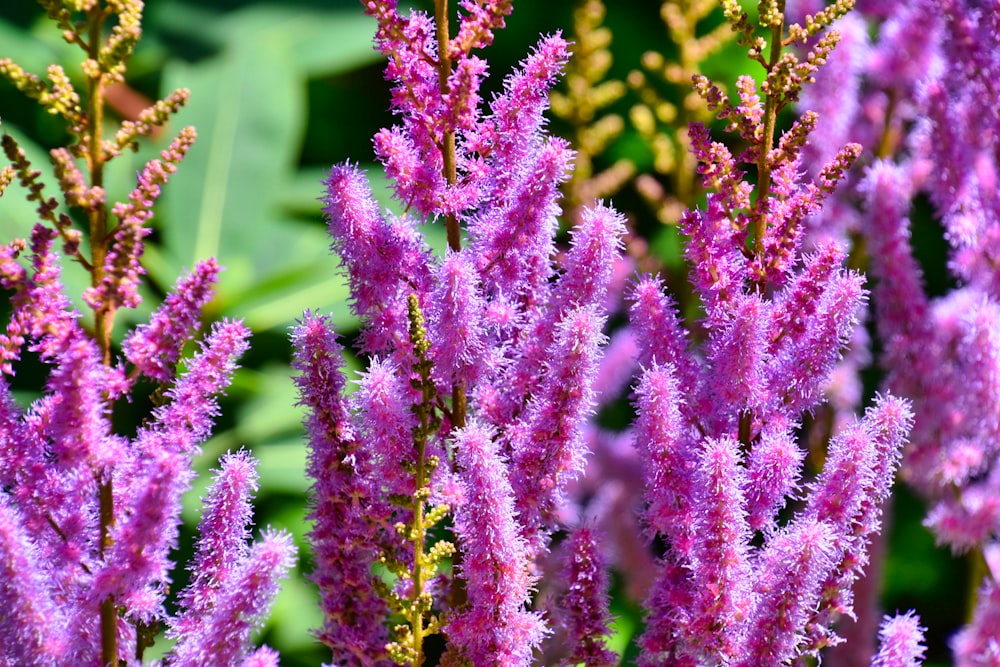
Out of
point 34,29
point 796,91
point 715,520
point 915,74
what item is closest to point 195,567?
point 715,520

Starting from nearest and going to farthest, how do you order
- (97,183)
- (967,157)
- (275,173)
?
1. (97,183)
2. (967,157)
3. (275,173)

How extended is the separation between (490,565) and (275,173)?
105cm

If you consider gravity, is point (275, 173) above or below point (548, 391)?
above

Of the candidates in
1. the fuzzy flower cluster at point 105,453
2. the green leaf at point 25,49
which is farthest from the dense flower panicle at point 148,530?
the green leaf at point 25,49

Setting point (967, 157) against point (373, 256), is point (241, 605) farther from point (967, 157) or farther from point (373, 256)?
point (967, 157)

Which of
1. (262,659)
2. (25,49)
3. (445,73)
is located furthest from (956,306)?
(25,49)

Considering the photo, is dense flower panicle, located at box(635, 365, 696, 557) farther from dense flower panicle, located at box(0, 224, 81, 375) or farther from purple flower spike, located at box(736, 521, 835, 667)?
dense flower panicle, located at box(0, 224, 81, 375)

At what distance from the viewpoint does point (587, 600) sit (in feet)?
1.80

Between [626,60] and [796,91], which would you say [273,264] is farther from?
[796,91]

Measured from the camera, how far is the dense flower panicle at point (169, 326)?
1.58 feet

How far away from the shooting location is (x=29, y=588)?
1.54ft

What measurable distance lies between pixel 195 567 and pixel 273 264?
1003mm

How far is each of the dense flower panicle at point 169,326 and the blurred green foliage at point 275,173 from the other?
0.70 m

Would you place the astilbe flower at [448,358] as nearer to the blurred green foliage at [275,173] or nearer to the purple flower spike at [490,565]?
the purple flower spike at [490,565]
